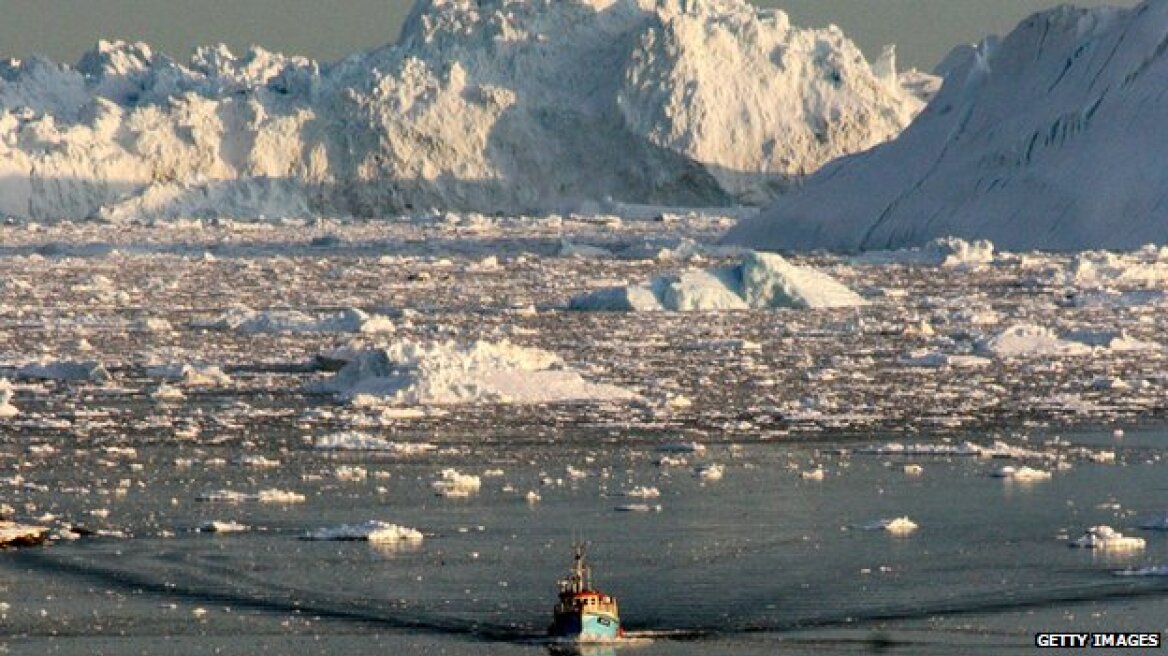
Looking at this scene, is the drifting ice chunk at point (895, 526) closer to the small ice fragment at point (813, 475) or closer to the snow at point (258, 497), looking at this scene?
the small ice fragment at point (813, 475)

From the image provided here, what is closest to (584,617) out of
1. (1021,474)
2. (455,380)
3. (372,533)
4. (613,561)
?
(613,561)

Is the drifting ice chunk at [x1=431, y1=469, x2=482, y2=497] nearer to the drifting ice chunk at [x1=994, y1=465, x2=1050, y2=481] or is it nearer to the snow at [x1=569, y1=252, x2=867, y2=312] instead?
the drifting ice chunk at [x1=994, y1=465, x2=1050, y2=481]

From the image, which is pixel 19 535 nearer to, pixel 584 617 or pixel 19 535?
pixel 19 535

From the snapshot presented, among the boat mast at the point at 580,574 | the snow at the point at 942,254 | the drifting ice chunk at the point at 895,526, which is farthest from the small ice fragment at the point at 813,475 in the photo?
the snow at the point at 942,254

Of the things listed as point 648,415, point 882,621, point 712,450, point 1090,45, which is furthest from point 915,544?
point 1090,45

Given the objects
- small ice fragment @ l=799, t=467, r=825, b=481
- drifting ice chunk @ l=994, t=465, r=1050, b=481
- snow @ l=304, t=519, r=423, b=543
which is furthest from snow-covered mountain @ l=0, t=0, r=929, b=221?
snow @ l=304, t=519, r=423, b=543

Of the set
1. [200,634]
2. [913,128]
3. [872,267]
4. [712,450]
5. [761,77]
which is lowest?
[200,634]

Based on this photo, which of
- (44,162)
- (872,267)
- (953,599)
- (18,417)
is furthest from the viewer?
(44,162)

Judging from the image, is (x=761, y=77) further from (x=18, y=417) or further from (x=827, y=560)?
(x=827, y=560)
